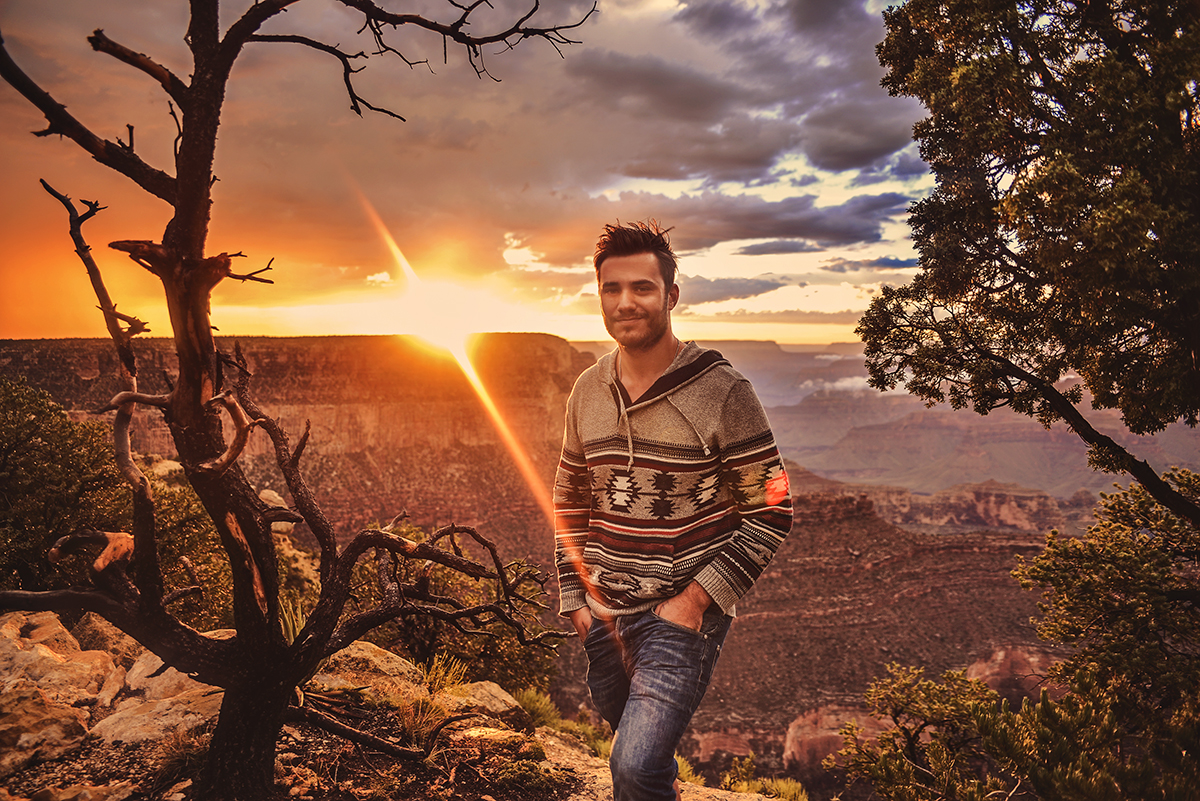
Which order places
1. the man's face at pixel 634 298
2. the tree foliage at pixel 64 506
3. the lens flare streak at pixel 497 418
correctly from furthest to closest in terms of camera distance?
the lens flare streak at pixel 497 418 → the tree foliage at pixel 64 506 → the man's face at pixel 634 298

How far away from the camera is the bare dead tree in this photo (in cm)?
423

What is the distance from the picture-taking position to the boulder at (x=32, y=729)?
17.3 ft

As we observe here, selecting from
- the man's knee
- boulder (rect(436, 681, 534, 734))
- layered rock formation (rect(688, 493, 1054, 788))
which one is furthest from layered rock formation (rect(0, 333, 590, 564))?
the man's knee

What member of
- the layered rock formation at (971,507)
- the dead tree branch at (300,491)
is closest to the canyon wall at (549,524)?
the dead tree branch at (300,491)

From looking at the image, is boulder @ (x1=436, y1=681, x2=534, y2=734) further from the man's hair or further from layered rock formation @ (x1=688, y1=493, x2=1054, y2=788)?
layered rock formation @ (x1=688, y1=493, x2=1054, y2=788)

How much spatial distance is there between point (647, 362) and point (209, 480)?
350 cm

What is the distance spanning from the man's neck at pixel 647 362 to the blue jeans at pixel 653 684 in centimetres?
127

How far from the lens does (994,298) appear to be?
9641 mm

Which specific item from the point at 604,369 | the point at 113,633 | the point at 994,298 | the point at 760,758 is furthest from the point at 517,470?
the point at 604,369

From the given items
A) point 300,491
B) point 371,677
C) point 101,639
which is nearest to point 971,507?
point 371,677

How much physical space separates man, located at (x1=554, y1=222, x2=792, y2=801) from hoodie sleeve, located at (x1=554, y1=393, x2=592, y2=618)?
0.02 metres

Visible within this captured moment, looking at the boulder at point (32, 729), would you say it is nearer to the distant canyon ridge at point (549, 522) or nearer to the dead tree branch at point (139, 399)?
the dead tree branch at point (139, 399)

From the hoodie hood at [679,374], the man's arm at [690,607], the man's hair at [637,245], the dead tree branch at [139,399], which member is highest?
the man's hair at [637,245]

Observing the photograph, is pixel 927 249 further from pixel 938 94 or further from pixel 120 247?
pixel 120 247
